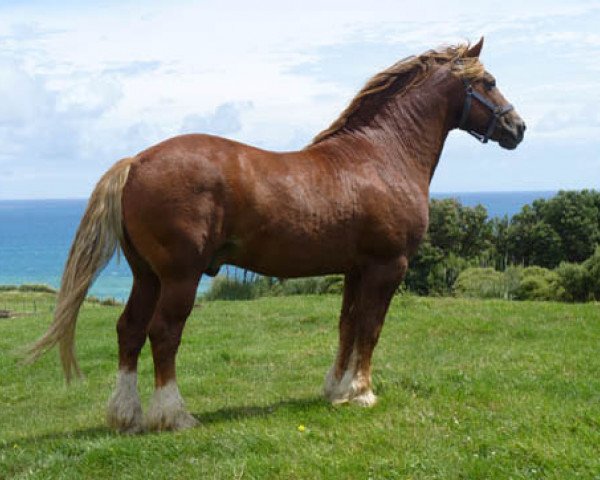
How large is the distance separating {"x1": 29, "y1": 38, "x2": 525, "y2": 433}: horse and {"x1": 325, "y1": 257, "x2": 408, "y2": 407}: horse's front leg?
0.04ft

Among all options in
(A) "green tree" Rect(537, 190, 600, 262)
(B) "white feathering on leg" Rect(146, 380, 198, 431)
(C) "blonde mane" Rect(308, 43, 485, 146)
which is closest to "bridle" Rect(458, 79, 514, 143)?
(C) "blonde mane" Rect(308, 43, 485, 146)

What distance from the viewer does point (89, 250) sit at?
18.8 feet

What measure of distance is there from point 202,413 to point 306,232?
1971mm

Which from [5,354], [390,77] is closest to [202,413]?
[390,77]

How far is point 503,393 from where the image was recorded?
6.68 m

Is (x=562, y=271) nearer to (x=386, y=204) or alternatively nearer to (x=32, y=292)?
(x=386, y=204)

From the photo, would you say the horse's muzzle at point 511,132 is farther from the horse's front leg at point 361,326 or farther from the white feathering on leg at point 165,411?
the white feathering on leg at point 165,411

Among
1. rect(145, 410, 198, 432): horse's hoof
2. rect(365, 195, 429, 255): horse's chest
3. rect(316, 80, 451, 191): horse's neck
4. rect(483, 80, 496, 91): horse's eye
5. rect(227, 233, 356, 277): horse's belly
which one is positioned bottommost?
rect(145, 410, 198, 432): horse's hoof

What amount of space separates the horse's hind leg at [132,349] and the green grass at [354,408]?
0.20 metres

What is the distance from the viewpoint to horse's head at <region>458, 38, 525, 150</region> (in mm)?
6734

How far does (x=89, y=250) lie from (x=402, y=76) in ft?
10.2

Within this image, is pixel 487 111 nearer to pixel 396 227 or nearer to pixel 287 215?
pixel 396 227

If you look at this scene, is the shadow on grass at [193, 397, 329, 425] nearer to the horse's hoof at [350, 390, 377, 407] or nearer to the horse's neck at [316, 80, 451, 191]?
the horse's hoof at [350, 390, 377, 407]

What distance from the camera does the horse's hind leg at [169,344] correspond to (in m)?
5.58
